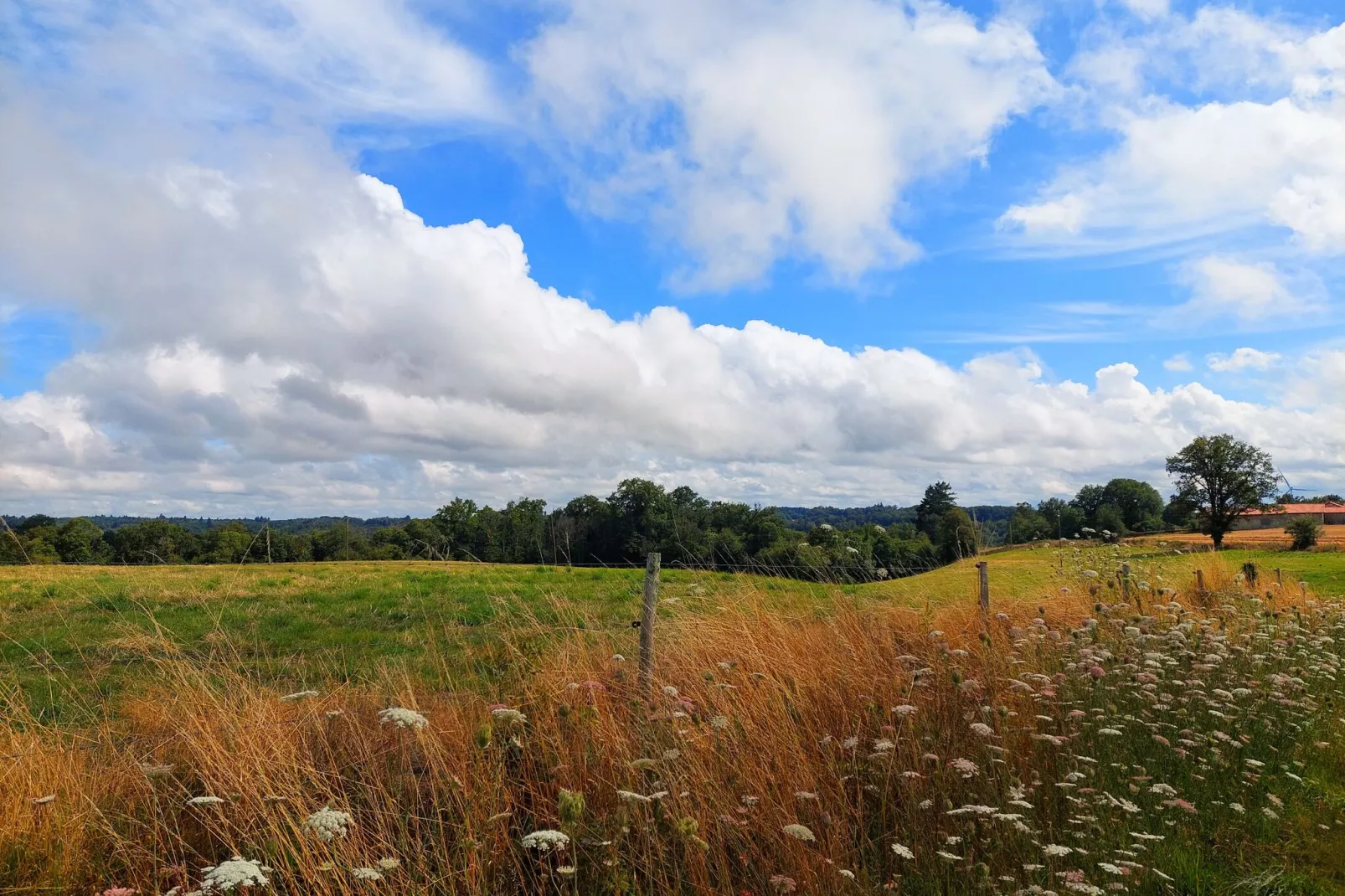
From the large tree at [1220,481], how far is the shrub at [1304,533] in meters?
9.71

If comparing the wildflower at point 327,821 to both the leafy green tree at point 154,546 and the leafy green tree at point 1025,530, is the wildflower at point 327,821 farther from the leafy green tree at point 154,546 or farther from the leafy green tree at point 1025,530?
the leafy green tree at point 1025,530

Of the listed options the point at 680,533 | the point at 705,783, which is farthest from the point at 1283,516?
the point at 705,783

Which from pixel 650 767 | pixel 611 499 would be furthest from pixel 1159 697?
pixel 611 499

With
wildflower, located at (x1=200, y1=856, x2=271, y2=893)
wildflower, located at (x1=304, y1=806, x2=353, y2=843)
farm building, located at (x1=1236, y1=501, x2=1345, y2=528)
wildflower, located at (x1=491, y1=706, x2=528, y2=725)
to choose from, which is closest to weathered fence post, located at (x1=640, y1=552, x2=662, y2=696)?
wildflower, located at (x1=491, y1=706, x2=528, y2=725)

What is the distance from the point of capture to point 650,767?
4.07 metres

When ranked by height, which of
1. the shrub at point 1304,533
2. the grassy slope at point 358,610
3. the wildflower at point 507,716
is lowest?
the shrub at point 1304,533

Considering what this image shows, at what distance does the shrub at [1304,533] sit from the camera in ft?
147

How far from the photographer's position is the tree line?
820cm

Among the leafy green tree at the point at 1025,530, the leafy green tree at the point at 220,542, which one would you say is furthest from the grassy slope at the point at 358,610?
the leafy green tree at the point at 220,542

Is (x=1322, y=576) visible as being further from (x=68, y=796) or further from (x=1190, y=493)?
(x=1190, y=493)

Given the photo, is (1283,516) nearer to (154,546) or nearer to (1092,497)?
(1092,497)

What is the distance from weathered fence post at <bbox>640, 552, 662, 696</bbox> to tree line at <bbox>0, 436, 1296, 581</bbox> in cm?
17

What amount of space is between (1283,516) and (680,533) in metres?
67.9

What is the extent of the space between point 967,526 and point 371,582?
1344 centimetres
